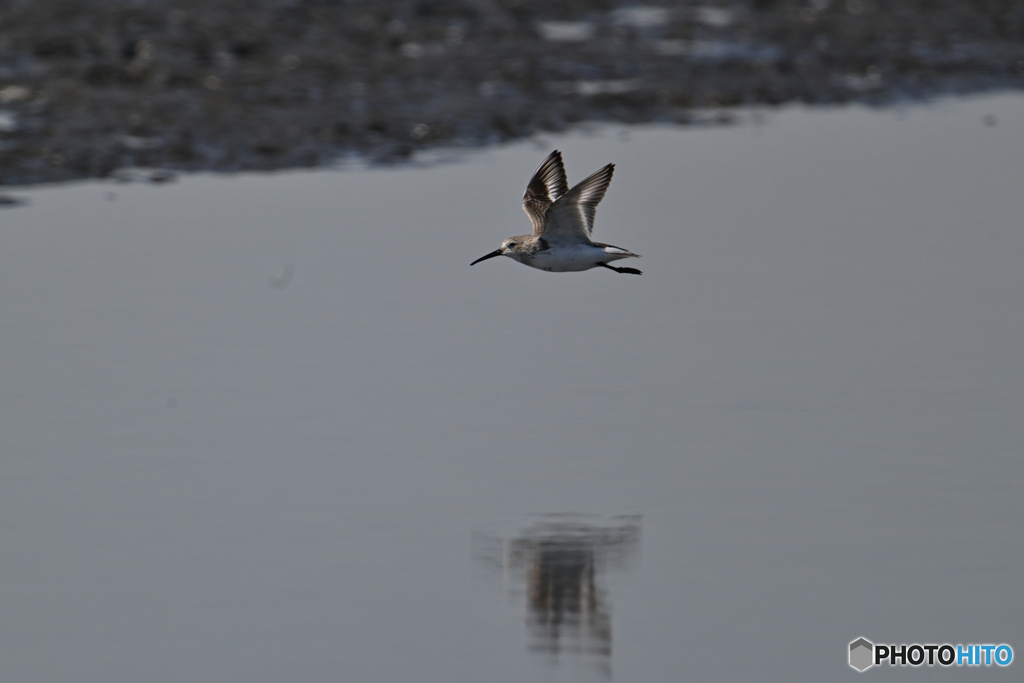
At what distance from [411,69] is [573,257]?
8.21 metres

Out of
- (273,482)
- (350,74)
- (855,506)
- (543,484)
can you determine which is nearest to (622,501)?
(543,484)

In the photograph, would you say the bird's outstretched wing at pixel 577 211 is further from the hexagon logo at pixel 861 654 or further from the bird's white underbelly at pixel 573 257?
the hexagon logo at pixel 861 654

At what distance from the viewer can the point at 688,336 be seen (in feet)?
29.2

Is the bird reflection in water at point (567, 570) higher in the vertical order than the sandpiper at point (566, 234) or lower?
lower

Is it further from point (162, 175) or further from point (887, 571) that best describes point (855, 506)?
point (162, 175)

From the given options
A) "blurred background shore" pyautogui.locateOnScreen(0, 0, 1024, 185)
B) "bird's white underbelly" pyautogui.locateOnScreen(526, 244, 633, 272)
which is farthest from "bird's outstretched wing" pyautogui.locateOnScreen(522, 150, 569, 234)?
"blurred background shore" pyautogui.locateOnScreen(0, 0, 1024, 185)

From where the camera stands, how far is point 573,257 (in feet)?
27.2

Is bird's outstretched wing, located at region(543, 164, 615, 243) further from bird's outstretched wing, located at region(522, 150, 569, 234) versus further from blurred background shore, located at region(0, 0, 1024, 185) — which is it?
blurred background shore, located at region(0, 0, 1024, 185)

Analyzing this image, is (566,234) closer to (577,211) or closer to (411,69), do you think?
(577,211)

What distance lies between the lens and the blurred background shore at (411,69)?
1389 centimetres

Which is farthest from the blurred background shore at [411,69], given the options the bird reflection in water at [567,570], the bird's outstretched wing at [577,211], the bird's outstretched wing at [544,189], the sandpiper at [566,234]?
the bird reflection in water at [567,570]

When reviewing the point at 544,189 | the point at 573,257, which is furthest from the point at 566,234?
the point at 544,189

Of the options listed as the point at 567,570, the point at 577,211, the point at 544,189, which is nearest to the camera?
the point at 567,570

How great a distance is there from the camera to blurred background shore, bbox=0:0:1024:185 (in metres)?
13.9
